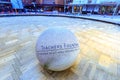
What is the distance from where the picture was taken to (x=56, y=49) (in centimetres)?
223

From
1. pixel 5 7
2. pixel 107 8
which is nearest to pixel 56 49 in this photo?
pixel 107 8

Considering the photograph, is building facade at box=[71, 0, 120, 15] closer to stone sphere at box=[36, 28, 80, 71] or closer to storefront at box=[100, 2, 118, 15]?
storefront at box=[100, 2, 118, 15]

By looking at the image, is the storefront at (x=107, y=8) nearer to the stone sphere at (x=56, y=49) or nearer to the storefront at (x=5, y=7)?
the storefront at (x=5, y=7)

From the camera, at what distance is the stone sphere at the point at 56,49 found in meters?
2.24

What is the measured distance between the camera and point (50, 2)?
2539 cm

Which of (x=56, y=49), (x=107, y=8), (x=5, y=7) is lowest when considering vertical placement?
(x=56, y=49)

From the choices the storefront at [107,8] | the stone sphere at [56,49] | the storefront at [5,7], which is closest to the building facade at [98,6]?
the storefront at [107,8]

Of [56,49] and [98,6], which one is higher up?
[98,6]

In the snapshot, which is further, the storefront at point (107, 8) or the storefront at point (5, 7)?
the storefront at point (5, 7)

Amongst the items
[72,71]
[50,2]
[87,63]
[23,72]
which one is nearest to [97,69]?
[87,63]

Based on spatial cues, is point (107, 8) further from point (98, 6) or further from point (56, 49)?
point (56, 49)

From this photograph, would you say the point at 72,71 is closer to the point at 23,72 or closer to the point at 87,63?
the point at 87,63

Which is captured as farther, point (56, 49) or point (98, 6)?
point (98, 6)

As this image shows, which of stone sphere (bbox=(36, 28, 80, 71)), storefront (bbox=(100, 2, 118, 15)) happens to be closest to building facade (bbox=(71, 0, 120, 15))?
storefront (bbox=(100, 2, 118, 15))
